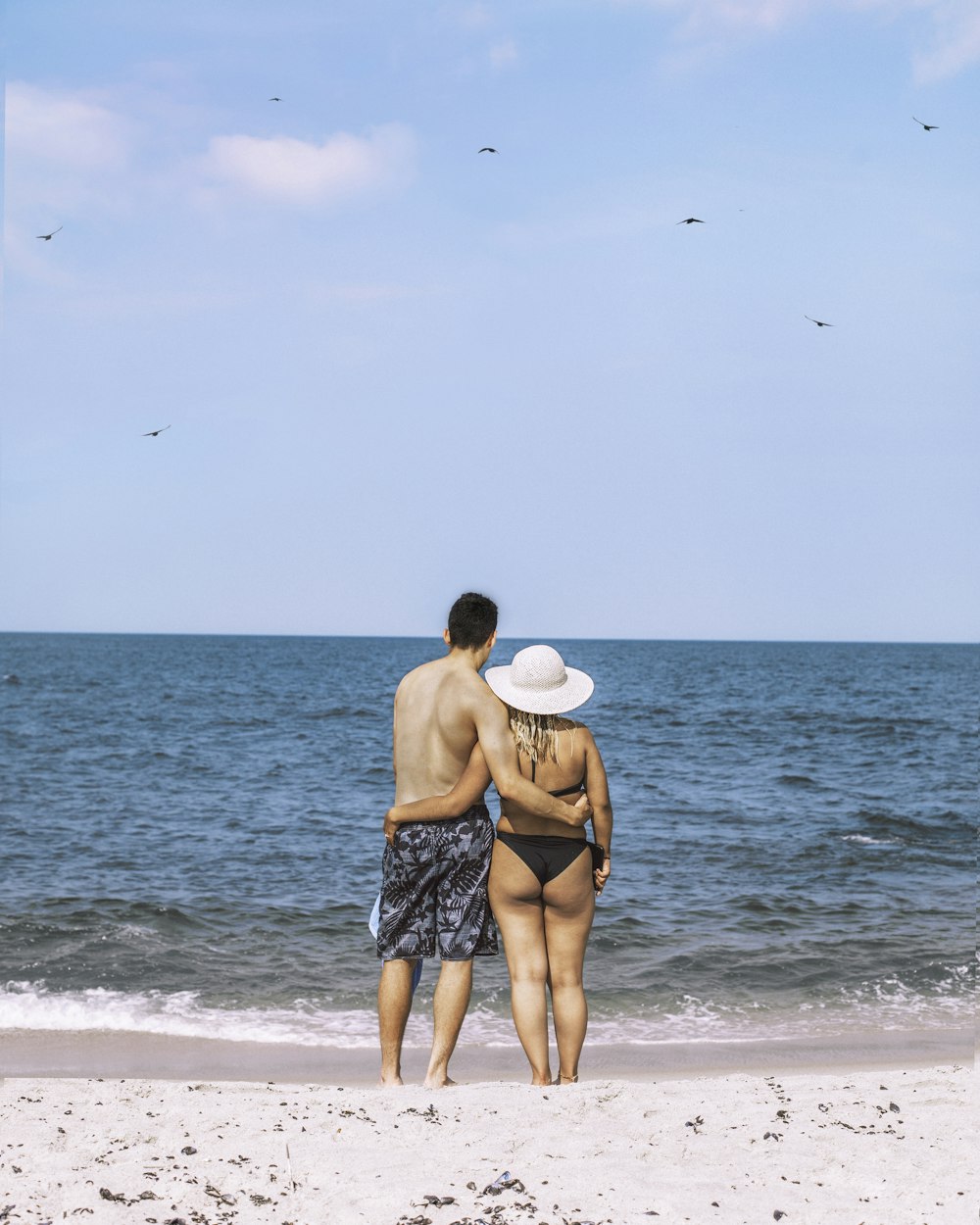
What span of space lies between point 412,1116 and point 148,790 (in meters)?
14.5

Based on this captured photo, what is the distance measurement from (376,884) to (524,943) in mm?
6946

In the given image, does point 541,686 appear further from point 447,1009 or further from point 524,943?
point 447,1009

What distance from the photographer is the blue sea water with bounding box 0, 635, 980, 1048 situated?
7594 mm

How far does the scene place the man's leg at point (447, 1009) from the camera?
4.51 meters

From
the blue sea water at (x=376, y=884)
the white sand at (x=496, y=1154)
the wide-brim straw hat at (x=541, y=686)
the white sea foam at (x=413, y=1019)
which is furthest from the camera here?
the blue sea water at (x=376, y=884)

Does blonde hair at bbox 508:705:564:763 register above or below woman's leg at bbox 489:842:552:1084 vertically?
above

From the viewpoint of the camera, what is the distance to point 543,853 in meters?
4.47

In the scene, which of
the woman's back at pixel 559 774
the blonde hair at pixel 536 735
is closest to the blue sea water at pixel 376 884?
the woman's back at pixel 559 774

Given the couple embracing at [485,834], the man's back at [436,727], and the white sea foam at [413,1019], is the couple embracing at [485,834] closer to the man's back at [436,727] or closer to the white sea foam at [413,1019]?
the man's back at [436,727]

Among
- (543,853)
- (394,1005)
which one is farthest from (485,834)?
(394,1005)

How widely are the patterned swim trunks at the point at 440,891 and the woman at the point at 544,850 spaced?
67 mm

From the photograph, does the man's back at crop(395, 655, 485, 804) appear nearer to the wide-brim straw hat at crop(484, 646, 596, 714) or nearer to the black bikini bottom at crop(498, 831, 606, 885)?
the wide-brim straw hat at crop(484, 646, 596, 714)

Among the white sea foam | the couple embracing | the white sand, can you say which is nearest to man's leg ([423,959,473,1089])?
the couple embracing

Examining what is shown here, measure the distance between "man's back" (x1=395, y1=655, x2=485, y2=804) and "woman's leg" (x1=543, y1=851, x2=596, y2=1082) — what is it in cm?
61
